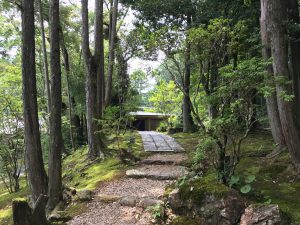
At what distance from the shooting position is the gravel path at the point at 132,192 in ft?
16.5

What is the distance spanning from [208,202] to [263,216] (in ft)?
2.56

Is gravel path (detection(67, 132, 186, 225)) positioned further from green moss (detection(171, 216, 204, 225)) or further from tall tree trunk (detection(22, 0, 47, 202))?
tall tree trunk (detection(22, 0, 47, 202))

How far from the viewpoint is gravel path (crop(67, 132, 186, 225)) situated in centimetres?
503

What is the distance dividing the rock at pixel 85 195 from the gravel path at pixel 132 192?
13 centimetres

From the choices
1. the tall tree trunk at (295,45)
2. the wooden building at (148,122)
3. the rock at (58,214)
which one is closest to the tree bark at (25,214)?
the rock at (58,214)

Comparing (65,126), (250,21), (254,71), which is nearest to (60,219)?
(254,71)

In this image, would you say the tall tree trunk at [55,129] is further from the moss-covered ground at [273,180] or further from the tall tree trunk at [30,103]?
the moss-covered ground at [273,180]

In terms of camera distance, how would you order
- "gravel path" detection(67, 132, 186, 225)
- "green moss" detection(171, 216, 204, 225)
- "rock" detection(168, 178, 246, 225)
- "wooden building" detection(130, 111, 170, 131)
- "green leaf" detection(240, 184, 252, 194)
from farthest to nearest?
"wooden building" detection(130, 111, 170, 131) < "gravel path" detection(67, 132, 186, 225) < "green leaf" detection(240, 184, 252, 194) < "green moss" detection(171, 216, 204, 225) < "rock" detection(168, 178, 246, 225)

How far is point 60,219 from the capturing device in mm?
5402

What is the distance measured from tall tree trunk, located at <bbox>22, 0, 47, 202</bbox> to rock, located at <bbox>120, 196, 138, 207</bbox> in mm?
2228

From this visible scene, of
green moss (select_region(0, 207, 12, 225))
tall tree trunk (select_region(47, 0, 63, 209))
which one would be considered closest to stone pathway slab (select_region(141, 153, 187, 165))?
tall tree trunk (select_region(47, 0, 63, 209))

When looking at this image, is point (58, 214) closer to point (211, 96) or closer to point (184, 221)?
point (184, 221)

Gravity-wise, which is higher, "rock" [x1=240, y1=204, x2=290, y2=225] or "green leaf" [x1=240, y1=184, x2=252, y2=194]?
"green leaf" [x1=240, y1=184, x2=252, y2=194]

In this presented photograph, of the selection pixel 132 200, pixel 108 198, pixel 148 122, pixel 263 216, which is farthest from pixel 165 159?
pixel 148 122
